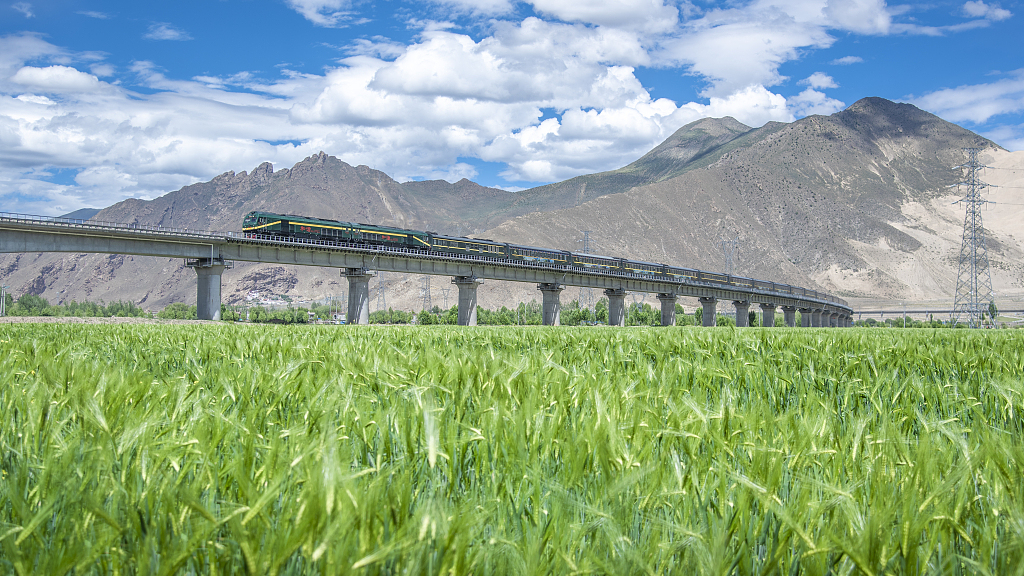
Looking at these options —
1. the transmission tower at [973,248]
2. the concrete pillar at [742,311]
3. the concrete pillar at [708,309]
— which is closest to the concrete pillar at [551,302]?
the concrete pillar at [708,309]

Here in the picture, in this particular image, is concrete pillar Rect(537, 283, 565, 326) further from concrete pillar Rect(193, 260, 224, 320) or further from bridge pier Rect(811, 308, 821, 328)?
bridge pier Rect(811, 308, 821, 328)

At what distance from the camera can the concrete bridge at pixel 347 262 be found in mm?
49344

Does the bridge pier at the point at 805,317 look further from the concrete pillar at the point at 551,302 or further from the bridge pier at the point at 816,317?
the concrete pillar at the point at 551,302

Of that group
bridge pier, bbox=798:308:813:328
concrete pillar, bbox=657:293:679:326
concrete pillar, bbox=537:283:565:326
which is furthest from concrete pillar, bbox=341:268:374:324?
bridge pier, bbox=798:308:813:328

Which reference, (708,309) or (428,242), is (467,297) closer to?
(428,242)

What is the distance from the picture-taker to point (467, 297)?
7288 centimetres

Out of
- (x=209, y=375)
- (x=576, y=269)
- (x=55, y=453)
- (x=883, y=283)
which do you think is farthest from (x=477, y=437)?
(x=883, y=283)

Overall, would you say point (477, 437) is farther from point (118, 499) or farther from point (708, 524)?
point (118, 499)

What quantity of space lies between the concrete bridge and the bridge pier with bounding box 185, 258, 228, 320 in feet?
0.19

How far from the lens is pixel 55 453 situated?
5.57ft

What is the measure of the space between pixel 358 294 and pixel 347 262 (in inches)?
177

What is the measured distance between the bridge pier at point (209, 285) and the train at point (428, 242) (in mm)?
4271

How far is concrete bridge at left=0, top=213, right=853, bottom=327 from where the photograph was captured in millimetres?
49344

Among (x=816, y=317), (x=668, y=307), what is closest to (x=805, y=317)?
(x=816, y=317)
